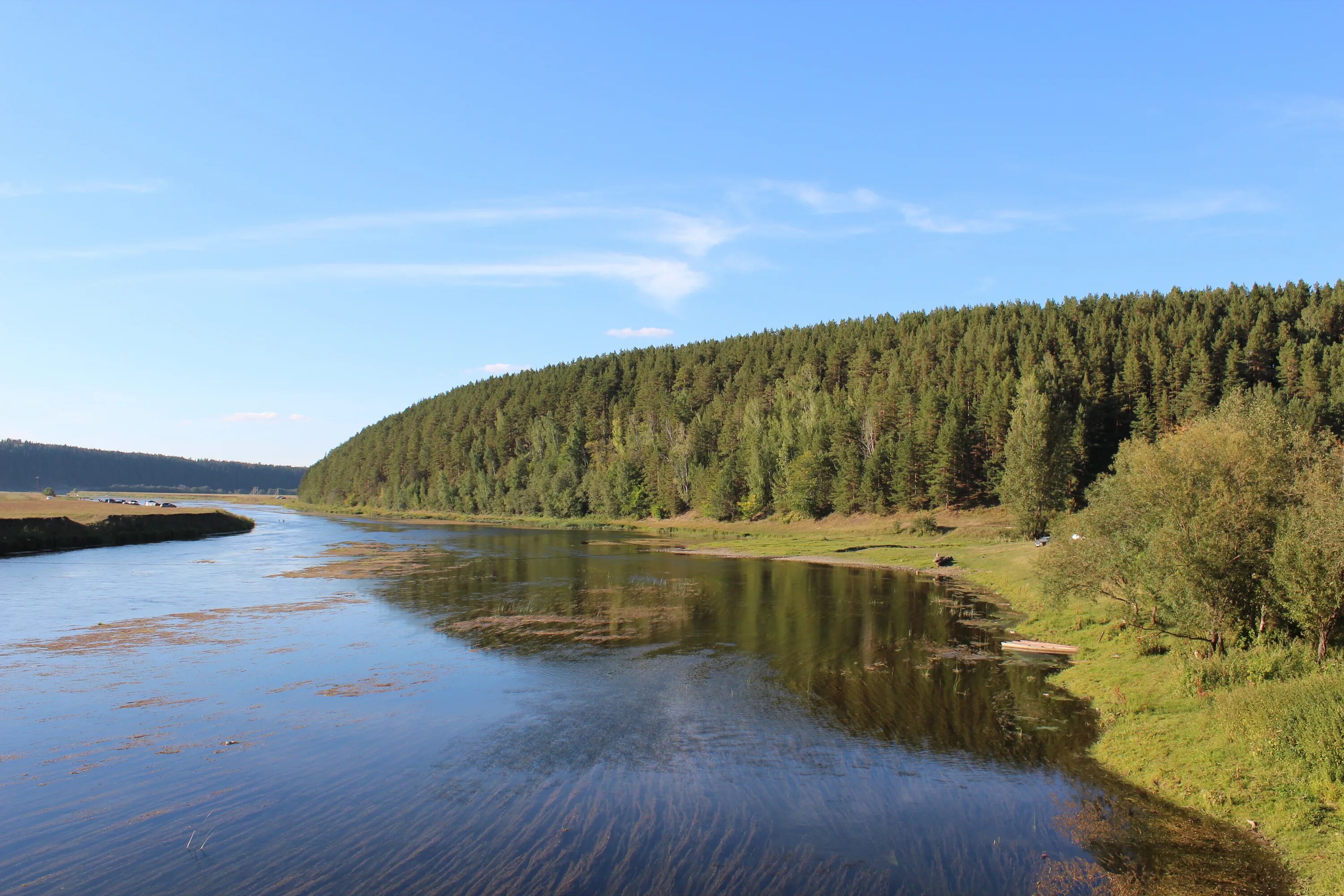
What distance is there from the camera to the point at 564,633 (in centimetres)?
3881

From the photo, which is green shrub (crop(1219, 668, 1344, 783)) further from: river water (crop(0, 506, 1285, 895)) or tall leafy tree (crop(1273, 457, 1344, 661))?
river water (crop(0, 506, 1285, 895))

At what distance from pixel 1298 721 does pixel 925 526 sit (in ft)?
251

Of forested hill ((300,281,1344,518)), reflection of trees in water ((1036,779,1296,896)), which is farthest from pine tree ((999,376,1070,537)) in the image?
reflection of trees in water ((1036,779,1296,896))

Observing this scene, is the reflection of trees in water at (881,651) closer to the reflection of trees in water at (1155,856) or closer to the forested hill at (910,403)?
the reflection of trees in water at (1155,856)

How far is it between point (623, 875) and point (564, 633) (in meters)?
24.5

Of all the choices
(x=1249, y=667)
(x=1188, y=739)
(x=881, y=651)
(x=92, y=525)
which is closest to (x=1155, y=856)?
(x=1188, y=739)

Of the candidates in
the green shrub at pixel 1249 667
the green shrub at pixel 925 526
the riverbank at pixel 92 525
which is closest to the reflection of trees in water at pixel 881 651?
the green shrub at pixel 1249 667

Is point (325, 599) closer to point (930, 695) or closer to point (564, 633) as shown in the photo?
point (564, 633)

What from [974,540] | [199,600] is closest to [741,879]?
[199,600]

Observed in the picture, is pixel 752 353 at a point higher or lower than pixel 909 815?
higher

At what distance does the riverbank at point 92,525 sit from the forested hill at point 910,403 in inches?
2669

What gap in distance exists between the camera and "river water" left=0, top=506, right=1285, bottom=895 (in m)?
14.8

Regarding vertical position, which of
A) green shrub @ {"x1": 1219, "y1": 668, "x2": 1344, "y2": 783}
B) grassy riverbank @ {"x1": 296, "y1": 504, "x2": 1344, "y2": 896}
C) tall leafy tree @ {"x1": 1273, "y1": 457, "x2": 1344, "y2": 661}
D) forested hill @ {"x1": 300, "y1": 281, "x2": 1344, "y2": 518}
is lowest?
grassy riverbank @ {"x1": 296, "y1": 504, "x2": 1344, "y2": 896}

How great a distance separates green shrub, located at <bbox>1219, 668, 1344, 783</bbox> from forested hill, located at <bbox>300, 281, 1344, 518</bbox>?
252 feet
